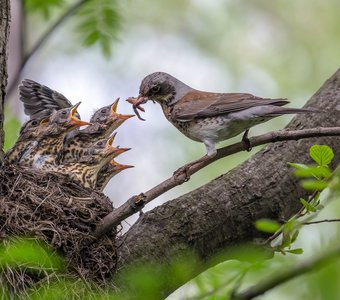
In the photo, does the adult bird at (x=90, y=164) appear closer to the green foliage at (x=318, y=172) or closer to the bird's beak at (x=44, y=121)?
the bird's beak at (x=44, y=121)

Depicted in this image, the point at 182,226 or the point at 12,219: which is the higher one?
the point at 12,219

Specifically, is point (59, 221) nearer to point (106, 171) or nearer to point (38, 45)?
point (38, 45)

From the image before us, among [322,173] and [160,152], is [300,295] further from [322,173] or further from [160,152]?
[160,152]

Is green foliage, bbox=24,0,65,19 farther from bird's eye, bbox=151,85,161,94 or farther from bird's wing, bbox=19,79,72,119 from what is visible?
bird's wing, bbox=19,79,72,119

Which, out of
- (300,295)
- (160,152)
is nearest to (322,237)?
(300,295)

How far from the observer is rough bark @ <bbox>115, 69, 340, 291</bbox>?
15.0 ft

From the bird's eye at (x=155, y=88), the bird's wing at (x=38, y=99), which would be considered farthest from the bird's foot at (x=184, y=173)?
Answer: the bird's wing at (x=38, y=99)

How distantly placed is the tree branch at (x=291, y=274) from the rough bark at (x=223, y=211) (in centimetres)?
252

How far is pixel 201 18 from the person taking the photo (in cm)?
1338

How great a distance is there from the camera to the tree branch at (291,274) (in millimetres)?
1876

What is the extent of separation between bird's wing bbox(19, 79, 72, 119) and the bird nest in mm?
1760

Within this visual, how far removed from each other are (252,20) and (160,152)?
339 cm

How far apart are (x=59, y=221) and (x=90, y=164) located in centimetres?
149

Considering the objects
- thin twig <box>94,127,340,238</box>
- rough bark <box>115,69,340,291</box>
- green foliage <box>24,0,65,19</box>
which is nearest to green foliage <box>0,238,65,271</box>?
thin twig <box>94,127,340,238</box>
